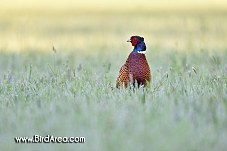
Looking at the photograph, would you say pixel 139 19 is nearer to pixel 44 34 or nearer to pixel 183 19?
pixel 183 19

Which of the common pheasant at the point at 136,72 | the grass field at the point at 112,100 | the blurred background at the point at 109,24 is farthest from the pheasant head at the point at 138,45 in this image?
the blurred background at the point at 109,24

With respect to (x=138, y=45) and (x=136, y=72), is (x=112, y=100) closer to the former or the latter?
(x=136, y=72)

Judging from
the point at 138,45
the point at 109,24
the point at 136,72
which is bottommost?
the point at 136,72

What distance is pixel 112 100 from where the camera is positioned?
607cm

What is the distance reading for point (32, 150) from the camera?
4.85 metres

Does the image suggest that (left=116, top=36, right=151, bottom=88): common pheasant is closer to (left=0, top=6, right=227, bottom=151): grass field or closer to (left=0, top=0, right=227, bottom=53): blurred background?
(left=0, top=6, right=227, bottom=151): grass field

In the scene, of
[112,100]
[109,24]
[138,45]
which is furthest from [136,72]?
[109,24]

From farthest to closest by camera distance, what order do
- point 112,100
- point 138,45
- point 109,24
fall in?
point 109,24
point 138,45
point 112,100

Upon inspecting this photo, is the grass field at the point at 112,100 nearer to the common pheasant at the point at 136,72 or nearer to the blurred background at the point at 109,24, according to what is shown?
the blurred background at the point at 109,24

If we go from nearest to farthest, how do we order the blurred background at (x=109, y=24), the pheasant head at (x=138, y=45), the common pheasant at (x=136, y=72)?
the common pheasant at (x=136, y=72), the pheasant head at (x=138, y=45), the blurred background at (x=109, y=24)

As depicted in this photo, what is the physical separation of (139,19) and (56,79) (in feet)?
27.9

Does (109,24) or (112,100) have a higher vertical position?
(109,24)

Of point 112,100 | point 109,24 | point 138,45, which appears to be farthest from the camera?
point 109,24

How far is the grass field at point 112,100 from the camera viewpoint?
4.89m
